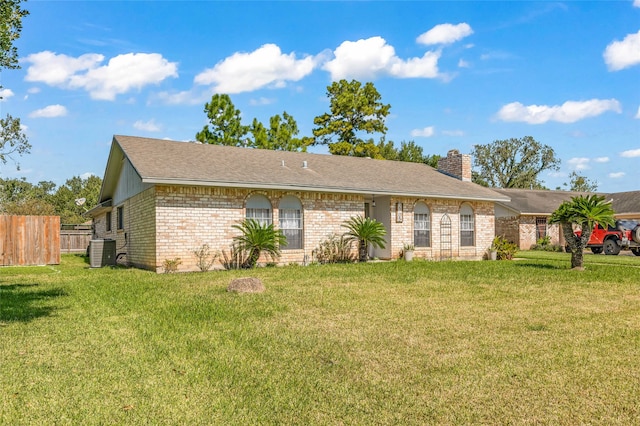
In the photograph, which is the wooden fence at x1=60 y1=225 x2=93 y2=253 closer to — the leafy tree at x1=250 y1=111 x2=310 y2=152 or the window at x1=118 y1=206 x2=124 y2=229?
the window at x1=118 y1=206 x2=124 y2=229

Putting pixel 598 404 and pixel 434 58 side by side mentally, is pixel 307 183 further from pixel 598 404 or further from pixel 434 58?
pixel 598 404

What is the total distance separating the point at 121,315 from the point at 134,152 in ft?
32.2

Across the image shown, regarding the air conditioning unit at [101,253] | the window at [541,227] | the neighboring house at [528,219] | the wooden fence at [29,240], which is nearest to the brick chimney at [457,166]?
the neighboring house at [528,219]

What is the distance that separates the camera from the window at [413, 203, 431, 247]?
19.6 m

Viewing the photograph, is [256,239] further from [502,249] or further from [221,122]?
[221,122]

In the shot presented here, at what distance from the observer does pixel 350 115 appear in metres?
38.3

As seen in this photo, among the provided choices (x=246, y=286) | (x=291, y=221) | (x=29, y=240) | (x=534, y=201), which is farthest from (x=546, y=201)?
(x=29, y=240)

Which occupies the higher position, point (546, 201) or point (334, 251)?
point (546, 201)

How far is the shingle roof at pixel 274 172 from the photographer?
14.8 meters

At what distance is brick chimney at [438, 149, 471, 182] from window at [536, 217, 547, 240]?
9321mm

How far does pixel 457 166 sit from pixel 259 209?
39.9ft

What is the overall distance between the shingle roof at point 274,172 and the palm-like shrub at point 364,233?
118cm

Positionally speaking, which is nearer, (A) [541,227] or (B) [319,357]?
(B) [319,357]

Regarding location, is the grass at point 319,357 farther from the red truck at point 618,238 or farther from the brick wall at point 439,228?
the red truck at point 618,238
